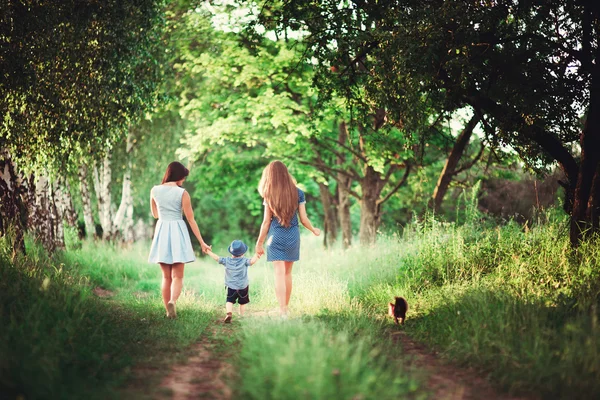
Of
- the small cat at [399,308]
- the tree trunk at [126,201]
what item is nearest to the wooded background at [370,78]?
the small cat at [399,308]

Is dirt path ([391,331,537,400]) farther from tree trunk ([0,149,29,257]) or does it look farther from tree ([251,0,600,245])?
tree trunk ([0,149,29,257])

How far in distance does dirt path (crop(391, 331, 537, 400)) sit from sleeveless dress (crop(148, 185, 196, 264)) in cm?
334

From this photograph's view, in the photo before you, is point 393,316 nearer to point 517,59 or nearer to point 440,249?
point 440,249

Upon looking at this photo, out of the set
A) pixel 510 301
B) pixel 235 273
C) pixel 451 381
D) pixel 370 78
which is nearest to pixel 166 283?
pixel 235 273

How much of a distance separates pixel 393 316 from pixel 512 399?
8.77ft

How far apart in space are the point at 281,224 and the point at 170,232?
157 cm

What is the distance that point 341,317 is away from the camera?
6664 mm

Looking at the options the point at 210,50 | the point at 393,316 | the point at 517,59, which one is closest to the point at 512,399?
the point at 393,316

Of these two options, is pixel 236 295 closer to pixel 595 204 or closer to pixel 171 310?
pixel 171 310

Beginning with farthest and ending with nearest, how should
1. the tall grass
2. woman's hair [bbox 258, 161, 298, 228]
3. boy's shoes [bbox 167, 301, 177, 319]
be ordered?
woman's hair [bbox 258, 161, 298, 228] < boy's shoes [bbox 167, 301, 177, 319] < the tall grass

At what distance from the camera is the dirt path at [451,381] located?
390 centimetres

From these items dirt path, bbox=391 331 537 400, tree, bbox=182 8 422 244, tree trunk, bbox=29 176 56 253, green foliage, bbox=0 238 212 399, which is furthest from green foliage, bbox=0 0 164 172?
dirt path, bbox=391 331 537 400

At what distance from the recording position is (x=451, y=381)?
428cm

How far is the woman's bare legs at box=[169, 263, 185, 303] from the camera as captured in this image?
7008 millimetres
